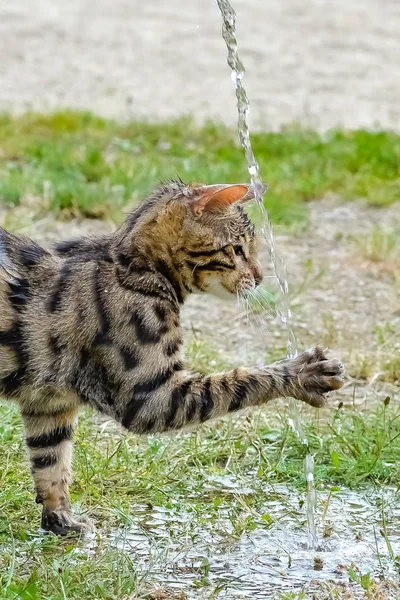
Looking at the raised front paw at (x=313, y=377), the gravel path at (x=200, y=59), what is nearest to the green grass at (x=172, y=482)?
the raised front paw at (x=313, y=377)

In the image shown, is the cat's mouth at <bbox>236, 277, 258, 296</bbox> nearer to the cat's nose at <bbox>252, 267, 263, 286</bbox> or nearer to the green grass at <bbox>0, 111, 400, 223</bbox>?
the cat's nose at <bbox>252, 267, 263, 286</bbox>

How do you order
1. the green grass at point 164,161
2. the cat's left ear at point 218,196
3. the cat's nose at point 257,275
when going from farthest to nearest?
the green grass at point 164,161
the cat's nose at point 257,275
the cat's left ear at point 218,196

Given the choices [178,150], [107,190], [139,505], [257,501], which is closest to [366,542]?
[257,501]

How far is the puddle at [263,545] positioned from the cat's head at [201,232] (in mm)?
903

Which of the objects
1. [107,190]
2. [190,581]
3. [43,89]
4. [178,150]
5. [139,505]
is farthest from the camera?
[43,89]

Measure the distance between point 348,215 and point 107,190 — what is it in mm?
1759

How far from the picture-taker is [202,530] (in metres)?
4.69

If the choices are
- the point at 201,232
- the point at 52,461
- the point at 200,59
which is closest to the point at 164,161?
the point at 200,59

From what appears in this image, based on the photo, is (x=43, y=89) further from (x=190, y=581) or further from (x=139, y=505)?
(x=190, y=581)

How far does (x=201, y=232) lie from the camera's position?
475 cm

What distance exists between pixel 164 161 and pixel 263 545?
17.4ft

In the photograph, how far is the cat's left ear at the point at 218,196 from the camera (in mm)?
4676

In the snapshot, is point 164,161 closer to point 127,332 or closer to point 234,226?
point 234,226

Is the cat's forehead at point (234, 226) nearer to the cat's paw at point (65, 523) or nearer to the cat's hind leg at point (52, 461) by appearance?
the cat's hind leg at point (52, 461)
